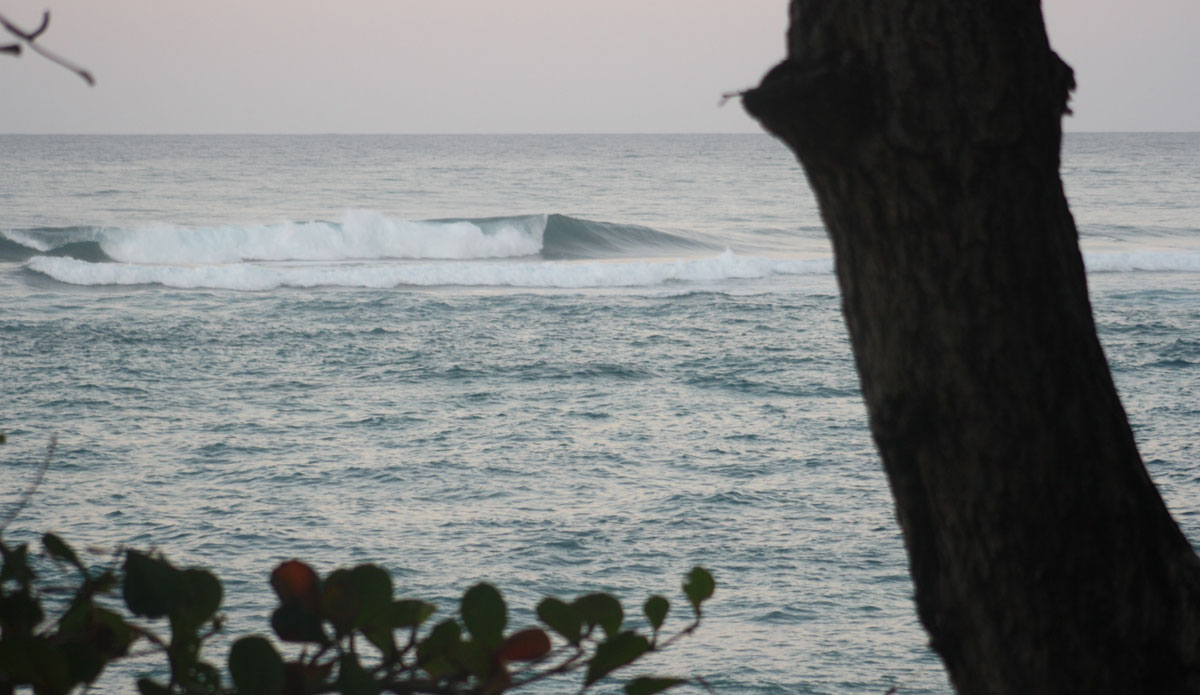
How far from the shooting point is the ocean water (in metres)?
5.64

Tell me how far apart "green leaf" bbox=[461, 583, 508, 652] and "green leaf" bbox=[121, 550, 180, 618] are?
0.19 metres

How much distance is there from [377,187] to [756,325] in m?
25.2

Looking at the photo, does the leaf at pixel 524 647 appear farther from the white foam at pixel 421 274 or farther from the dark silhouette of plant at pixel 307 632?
the white foam at pixel 421 274

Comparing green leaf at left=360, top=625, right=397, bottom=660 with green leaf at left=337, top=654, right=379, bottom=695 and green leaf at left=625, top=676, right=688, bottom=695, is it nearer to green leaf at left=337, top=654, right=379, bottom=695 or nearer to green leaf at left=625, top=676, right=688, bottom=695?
green leaf at left=337, top=654, right=379, bottom=695

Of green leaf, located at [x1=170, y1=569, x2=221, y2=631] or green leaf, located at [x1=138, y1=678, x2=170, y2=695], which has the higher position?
green leaf, located at [x1=170, y1=569, x2=221, y2=631]

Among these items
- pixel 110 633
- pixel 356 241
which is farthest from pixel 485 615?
pixel 356 241

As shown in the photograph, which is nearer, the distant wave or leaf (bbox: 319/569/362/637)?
leaf (bbox: 319/569/362/637)

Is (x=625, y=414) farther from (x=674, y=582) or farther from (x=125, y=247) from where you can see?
(x=125, y=247)

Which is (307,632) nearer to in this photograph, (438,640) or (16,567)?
(438,640)

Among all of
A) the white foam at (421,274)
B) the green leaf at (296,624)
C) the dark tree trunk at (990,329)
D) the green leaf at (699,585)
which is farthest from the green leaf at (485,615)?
the white foam at (421,274)

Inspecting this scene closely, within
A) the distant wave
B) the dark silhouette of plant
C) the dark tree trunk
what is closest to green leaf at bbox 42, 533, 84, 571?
the dark silhouette of plant

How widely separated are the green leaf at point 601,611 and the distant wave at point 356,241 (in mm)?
20696

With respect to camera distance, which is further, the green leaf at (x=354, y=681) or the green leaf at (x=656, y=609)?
the green leaf at (x=656, y=609)

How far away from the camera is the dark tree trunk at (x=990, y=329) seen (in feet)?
3.20
